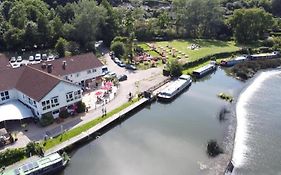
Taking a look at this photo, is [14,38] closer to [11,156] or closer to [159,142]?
[11,156]

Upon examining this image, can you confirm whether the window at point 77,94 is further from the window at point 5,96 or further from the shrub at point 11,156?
the shrub at point 11,156

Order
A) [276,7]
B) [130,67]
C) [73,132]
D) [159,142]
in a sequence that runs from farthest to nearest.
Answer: [276,7] → [130,67] → [73,132] → [159,142]

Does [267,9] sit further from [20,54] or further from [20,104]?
[20,104]

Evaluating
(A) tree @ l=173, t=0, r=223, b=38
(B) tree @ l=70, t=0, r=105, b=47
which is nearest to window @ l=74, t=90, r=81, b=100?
(B) tree @ l=70, t=0, r=105, b=47

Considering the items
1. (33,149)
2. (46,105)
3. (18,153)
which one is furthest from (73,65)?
(18,153)

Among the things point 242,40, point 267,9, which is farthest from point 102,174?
point 267,9
